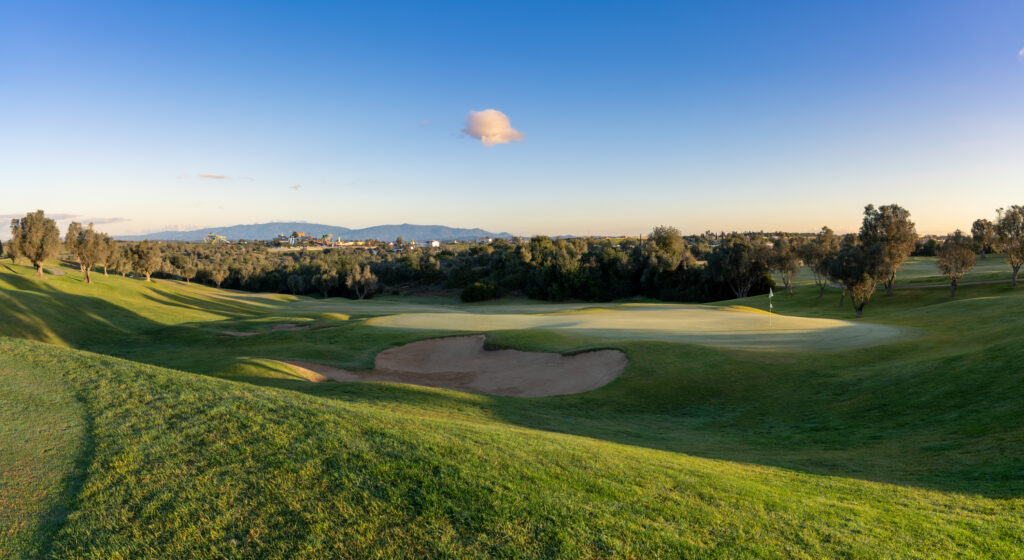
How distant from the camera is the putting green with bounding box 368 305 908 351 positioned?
72.8ft

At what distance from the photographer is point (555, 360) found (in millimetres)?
21094

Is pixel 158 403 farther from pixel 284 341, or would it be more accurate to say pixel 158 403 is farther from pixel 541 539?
pixel 284 341

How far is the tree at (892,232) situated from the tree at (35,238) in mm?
87057

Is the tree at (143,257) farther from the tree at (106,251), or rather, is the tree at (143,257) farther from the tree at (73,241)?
the tree at (73,241)

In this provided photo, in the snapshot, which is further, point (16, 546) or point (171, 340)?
point (171, 340)

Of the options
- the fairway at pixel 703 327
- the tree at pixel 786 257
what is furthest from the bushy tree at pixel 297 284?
the tree at pixel 786 257

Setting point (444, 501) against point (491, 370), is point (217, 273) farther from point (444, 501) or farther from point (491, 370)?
point (444, 501)

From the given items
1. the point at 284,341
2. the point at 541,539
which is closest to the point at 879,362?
the point at 541,539

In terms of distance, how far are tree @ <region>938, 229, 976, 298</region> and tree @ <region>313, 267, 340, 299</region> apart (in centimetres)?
8998

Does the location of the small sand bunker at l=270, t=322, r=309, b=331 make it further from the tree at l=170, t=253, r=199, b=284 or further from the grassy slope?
the tree at l=170, t=253, r=199, b=284

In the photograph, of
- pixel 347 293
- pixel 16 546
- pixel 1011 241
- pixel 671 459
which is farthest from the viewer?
pixel 347 293

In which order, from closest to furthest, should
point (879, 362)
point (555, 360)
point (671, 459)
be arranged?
point (671, 459) < point (879, 362) < point (555, 360)

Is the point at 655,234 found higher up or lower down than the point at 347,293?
higher up

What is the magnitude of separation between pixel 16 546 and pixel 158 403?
511 cm
